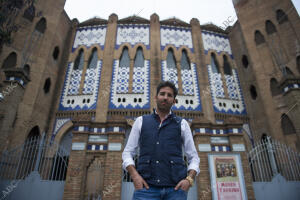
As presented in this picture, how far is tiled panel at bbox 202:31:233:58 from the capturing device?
12.6 meters

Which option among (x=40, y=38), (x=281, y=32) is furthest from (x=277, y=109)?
(x=40, y=38)

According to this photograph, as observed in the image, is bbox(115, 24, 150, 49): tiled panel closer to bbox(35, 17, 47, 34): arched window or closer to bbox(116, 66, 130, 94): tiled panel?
bbox(116, 66, 130, 94): tiled panel

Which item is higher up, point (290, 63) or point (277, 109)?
point (290, 63)

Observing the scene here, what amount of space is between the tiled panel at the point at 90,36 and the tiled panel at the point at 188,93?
425 cm

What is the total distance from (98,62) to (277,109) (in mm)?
9631

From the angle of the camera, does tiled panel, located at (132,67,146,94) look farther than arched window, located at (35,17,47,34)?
Yes

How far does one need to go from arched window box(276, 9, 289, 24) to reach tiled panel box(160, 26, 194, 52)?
15.7 feet

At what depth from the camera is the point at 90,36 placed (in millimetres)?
12570

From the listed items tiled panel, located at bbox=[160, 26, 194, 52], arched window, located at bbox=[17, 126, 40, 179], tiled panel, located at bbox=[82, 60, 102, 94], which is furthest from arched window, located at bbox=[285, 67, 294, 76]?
arched window, located at bbox=[17, 126, 40, 179]

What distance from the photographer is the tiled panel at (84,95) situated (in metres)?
10.3

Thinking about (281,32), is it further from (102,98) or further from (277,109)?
(102,98)

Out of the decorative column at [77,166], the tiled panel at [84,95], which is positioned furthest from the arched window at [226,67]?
the decorative column at [77,166]

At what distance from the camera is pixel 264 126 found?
10047mm

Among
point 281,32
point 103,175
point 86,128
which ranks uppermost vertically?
point 281,32
